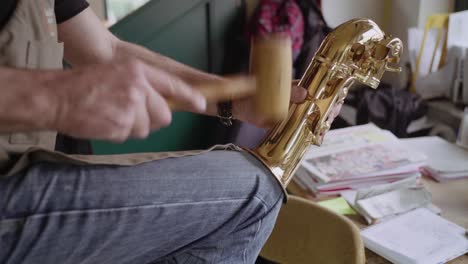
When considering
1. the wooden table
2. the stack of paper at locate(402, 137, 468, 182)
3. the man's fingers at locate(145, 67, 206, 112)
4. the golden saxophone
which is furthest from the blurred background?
the man's fingers at locate(145, 67, 206, 112)

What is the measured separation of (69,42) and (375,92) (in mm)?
1293

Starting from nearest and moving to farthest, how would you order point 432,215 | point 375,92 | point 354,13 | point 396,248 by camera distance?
point 396,248 → point 432,215 → point 375,92 → point 354,13

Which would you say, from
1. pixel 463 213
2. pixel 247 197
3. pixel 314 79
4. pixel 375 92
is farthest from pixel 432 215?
pixel 375 92

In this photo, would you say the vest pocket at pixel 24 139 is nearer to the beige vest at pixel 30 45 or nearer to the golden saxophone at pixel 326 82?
the beige vest at pixel 30 45

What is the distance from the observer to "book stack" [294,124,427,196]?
116 centimetres

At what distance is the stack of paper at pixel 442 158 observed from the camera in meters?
1.22

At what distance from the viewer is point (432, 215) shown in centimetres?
103

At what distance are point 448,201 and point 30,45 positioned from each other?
0.94m

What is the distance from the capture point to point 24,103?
47 cm

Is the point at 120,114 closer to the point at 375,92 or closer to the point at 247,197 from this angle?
the point at 247,197

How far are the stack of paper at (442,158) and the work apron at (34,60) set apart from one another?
73 centimetres

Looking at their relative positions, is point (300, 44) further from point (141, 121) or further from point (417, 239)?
point (141, 121)

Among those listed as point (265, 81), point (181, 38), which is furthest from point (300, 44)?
point (265, 81)

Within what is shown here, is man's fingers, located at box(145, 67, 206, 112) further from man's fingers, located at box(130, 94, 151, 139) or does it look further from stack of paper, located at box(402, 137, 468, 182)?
stack of paper, located at box(402, 137, 468, 182)
